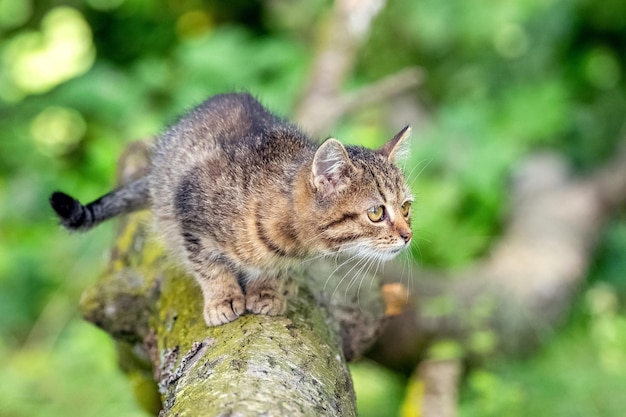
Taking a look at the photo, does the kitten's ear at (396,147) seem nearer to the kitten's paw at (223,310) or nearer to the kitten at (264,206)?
the kitten at (264,206)

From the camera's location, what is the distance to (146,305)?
8.89 ft

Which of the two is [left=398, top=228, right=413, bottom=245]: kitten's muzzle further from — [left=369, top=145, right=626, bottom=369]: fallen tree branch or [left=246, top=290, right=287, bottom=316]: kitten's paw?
[left=369, top=145, right=626, bottom=369]: fallen tree branch

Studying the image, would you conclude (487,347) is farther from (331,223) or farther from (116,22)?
(116,22)

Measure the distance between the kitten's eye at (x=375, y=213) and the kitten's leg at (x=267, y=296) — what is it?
1.24 ft

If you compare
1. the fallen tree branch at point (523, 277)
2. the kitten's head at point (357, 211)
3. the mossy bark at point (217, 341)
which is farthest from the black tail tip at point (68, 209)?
the fallen tree branch at point (523, 277)

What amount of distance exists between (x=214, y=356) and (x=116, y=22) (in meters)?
5.54

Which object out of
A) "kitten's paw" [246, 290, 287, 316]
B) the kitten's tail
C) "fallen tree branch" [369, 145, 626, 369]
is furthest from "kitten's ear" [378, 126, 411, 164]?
the kitten's tail

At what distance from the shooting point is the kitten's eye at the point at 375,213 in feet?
8.14

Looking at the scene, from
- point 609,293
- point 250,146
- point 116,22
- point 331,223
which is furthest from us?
point 116,22

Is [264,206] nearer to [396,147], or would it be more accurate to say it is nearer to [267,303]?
[267,303]

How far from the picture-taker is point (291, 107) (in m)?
5.16

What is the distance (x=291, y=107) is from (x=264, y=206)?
268 centimetres

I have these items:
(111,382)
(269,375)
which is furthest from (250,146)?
(111,382)

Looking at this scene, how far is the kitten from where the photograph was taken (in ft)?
8.10
